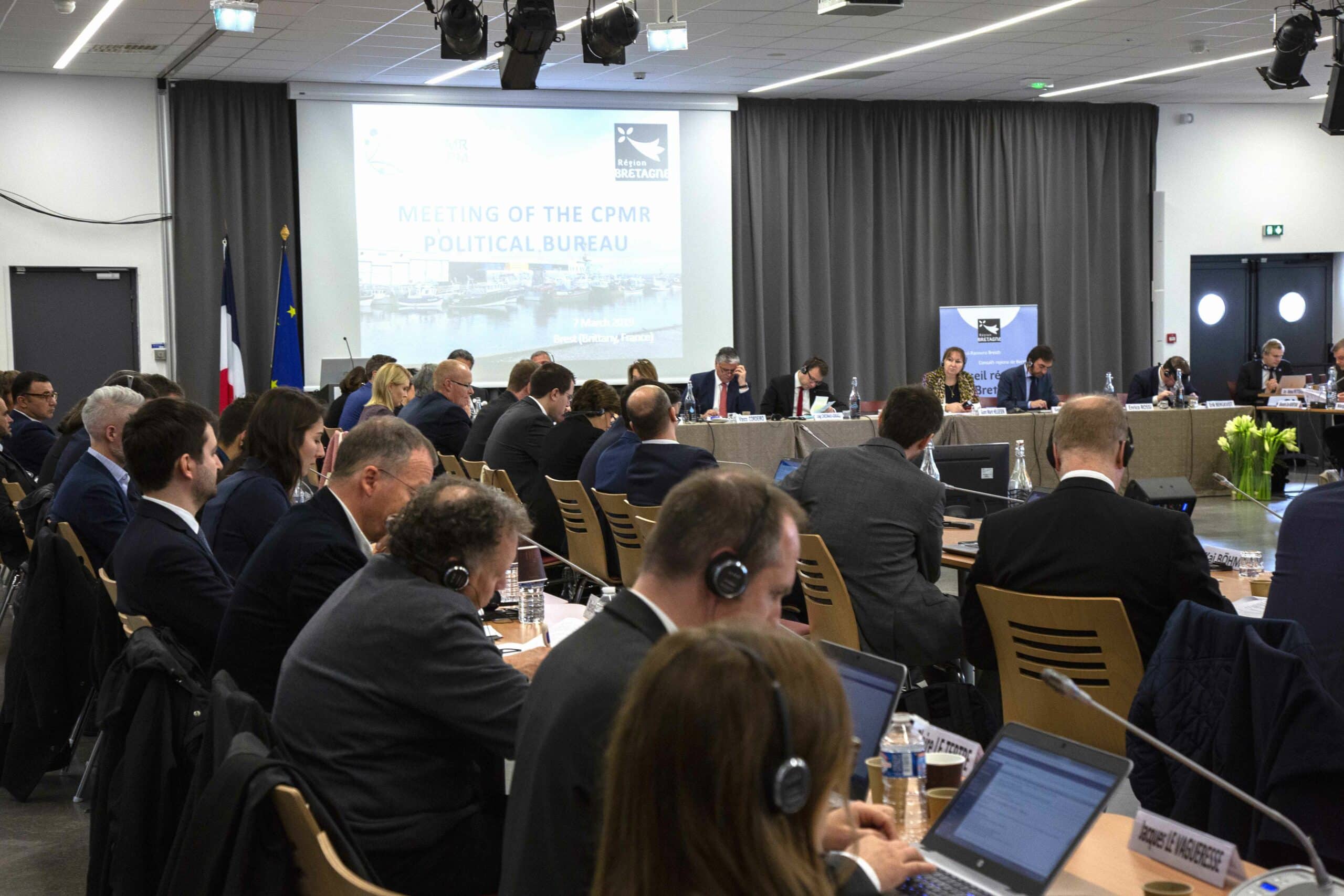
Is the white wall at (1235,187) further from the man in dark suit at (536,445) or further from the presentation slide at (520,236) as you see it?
the man in dark suit at (536,445)

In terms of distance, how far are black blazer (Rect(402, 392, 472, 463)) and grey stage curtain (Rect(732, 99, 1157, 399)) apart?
5380 mm

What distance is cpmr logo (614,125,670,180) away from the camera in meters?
12.3

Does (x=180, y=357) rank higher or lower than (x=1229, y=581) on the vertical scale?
higher

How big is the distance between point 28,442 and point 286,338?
11.4 ft

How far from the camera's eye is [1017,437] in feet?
33.3

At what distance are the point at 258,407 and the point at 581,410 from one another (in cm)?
283

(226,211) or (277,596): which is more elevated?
(226,211)

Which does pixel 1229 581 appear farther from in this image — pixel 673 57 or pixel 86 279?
pixel 86 279

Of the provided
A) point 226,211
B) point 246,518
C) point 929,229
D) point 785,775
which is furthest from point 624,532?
point 929,229

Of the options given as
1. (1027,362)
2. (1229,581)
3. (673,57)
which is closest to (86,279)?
(673,57)

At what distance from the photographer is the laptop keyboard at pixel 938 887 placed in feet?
5.74

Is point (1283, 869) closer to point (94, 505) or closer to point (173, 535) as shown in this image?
point (173, 535)

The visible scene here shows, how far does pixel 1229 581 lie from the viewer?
3936mm

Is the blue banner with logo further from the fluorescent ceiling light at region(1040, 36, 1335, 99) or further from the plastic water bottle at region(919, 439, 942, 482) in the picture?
the plastic water bottle at region(919, 439, 942, 482)
